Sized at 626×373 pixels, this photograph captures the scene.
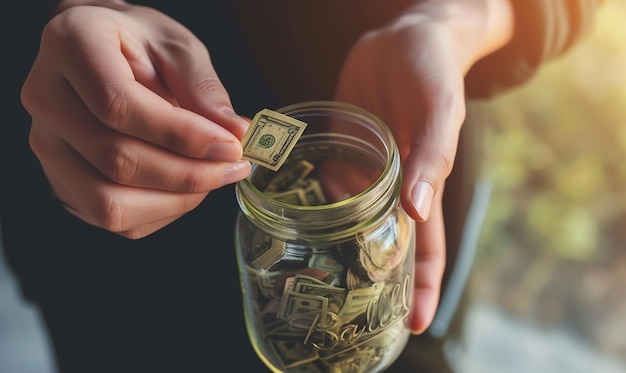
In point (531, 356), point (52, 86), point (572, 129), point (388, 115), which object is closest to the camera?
point (52, 86)

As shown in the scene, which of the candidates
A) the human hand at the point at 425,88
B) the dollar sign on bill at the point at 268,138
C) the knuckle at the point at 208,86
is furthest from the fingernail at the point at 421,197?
the knuckle at the point at 208,86

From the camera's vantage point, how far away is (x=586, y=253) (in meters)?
1.83

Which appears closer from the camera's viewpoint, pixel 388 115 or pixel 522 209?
pixel 388 115

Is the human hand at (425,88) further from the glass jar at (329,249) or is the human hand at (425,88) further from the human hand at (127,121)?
the human hand at (127,121)

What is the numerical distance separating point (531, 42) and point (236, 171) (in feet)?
2.18

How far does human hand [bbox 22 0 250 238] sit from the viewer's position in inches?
27.5

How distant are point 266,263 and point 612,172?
143cm

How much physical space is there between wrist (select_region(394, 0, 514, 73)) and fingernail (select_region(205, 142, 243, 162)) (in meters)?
0.41

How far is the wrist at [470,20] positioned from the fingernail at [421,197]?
0.33 m

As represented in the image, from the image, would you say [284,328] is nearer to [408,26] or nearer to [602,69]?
[408,26]

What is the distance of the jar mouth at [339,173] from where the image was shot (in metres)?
0.71

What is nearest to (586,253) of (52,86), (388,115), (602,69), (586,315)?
(586,315)

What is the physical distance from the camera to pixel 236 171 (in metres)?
0.71

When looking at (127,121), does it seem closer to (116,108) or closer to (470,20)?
(116,108)
